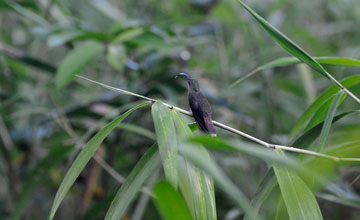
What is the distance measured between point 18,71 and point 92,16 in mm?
895

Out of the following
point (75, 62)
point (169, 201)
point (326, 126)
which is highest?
point (75, 62)

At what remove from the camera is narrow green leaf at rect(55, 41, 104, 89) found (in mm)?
1169

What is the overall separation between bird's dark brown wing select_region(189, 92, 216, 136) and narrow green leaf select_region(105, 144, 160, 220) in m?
0.10

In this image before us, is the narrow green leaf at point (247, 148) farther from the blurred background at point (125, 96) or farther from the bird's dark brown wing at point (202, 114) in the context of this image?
the blurred background at point (125, 96)

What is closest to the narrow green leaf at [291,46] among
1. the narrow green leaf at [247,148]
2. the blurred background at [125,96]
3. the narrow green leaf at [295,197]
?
the narrow green leaf at [295,197]

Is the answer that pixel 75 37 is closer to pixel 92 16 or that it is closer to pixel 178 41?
pixel 178 41

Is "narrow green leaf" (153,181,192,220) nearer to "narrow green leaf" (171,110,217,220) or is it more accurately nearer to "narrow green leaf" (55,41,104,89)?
"narrow green leaf" (171,110,217,220)

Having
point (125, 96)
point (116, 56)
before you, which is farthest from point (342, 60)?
point (125, 96)

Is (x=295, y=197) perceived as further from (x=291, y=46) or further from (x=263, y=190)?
(x=291, y=46)

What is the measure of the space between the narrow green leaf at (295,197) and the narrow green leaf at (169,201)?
7.4 inches

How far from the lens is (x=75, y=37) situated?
1.29 metres

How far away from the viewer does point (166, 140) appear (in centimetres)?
55

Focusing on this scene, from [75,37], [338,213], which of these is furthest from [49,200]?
[338,213]

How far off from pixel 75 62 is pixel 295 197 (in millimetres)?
836
